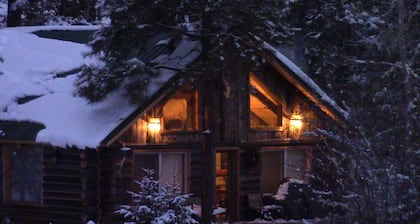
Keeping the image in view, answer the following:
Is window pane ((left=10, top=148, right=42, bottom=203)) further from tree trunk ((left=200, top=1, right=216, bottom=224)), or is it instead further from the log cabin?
tree trunk ((left=200, top=1, right=216, bottom=224))

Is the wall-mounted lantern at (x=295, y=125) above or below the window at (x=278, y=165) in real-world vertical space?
above

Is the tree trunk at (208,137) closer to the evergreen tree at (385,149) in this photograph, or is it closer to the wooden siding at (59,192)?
the wooden siding at (59,192)

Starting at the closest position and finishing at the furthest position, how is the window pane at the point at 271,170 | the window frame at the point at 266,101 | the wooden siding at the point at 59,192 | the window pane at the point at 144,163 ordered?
the wooden siding at the point at 59,192 → the window pane at the point at 144,163 → the window frame at the point at 266,101 → the window pane at the point at 271,170

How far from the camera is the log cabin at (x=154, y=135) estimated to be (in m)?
17.5

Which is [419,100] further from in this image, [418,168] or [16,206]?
[16,206]

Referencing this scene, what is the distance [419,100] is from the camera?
10719 millimetres

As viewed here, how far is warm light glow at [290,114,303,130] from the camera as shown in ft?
65.7

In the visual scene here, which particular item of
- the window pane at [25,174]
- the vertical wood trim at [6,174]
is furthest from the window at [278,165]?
the vertical wood trim at [6,174]

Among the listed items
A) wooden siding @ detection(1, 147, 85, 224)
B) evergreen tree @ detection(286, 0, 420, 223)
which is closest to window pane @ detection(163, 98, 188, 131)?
wooden siding @ detection(1, 147, 85, 224)

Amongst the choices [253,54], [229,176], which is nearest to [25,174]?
[229,176]

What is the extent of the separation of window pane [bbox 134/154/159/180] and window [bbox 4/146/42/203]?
2459 mm

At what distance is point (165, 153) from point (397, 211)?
33.5 ft

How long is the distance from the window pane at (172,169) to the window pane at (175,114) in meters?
0.69

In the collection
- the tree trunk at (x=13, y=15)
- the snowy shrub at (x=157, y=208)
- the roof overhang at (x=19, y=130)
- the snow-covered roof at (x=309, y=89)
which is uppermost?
the tree trunk at (x=13, y=15)
